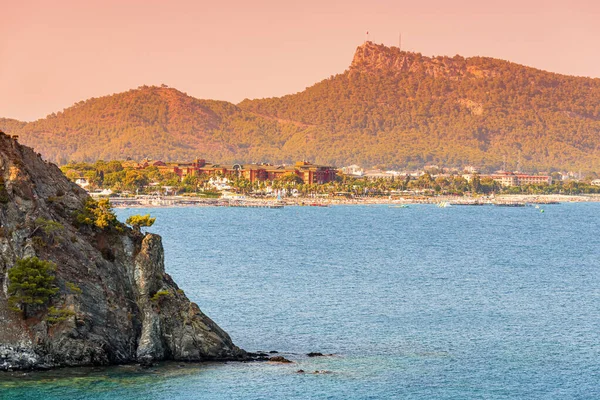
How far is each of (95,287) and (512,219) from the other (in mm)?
137132

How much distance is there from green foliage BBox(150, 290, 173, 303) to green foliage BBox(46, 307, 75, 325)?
414 centimetres

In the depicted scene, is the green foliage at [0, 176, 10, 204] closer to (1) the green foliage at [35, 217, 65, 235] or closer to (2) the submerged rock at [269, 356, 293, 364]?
(1) the green foliage at [35, 217, 65, 235]

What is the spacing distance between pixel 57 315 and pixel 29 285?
1.64 meters

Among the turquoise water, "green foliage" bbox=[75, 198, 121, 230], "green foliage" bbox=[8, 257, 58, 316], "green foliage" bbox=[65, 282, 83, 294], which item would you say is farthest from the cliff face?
the turquoise water

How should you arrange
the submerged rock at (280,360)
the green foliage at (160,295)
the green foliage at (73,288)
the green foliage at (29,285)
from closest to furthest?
the green foliage at (29,285) < the green foliage at (73,288) < the green foliage at (160,295) < the submerged rock at (280,360)

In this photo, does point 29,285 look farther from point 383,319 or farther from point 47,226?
point 383,319

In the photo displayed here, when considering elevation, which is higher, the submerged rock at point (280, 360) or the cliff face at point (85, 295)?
the cliff face at point (85, 295)

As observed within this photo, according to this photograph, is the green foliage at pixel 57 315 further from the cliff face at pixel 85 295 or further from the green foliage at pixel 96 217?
the green foliage at pixel 96 217

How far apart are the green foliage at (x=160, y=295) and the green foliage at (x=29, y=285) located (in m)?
4.52

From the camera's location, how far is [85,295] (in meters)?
43.1

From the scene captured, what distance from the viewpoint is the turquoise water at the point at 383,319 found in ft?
136

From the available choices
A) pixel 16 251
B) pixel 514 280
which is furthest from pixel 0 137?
pixel 514 280

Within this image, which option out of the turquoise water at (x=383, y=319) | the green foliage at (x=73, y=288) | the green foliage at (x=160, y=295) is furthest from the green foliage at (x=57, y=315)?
the green foliage at (x=160, y=295)

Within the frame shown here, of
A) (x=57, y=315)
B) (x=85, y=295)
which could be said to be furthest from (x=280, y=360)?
(x=57, y=315)
